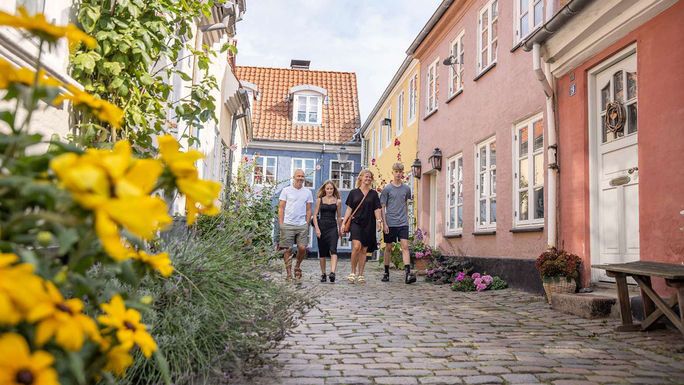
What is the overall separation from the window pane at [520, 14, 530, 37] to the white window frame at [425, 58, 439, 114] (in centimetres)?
433

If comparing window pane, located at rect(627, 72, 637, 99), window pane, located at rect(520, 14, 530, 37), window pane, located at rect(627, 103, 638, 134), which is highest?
window pane, located at rect(520, 14, 530, 37)

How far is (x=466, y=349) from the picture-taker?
13.4 feet

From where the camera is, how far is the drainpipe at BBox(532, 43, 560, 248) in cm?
738

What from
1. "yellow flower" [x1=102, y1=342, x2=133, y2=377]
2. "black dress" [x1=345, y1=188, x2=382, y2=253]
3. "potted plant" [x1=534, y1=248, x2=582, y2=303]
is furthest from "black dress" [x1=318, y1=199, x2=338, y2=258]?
"yellow flower" [x1=102, y1=342, x2=133, y2=377]

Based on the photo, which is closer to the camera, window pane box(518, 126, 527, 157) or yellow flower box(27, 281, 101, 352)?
yellow flower box(27, 281, 101, 352)

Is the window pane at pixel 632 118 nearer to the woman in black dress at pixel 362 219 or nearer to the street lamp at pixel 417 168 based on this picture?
the woman in black dress at pixel 362 219

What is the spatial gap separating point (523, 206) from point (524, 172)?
1.69 ft

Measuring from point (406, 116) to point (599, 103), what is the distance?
10.4m

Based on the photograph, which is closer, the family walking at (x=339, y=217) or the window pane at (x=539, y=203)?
the window pane at (x=539, y=203)

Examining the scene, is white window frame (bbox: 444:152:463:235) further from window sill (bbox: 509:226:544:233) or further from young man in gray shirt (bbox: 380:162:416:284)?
window sill (bbox: 509:226:544:233)

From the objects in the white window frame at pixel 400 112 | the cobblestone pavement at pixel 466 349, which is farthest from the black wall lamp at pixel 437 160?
the cobblestone pavement at pixel 466 349

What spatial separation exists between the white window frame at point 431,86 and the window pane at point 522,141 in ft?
14.8

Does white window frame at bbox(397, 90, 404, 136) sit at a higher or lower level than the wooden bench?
higher

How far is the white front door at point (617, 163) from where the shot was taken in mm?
5988
